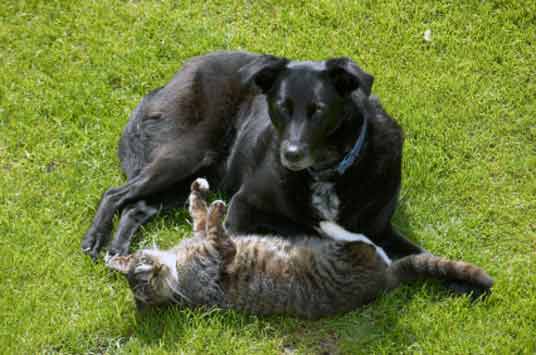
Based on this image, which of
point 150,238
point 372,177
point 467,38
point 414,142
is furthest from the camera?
point 467,38

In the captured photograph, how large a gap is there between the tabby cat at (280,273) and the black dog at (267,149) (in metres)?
0.25

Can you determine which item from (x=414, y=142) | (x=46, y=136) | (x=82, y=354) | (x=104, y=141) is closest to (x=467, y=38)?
(x=414, y=142)

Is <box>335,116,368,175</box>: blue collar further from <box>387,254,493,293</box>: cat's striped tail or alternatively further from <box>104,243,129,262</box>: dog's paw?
<box>104,243,129,262</box>: dog's paw

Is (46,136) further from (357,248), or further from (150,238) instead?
(357,248)

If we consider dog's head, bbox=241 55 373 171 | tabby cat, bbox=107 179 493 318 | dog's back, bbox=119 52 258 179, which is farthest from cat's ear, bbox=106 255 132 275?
dog's head, bbox=241 55 373 171

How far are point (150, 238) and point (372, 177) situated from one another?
161 centimetres

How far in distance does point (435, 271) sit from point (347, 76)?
4.19ft

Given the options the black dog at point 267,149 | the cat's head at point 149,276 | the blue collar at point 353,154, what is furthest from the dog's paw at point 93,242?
the blue collar at point 353,154

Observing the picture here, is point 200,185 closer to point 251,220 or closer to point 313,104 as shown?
point 251,220

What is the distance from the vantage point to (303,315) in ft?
14.2

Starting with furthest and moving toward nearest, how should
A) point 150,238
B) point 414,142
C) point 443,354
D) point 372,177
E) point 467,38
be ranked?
point 467,38, point 414,142, point 150,238, point 372,177, point 443,354

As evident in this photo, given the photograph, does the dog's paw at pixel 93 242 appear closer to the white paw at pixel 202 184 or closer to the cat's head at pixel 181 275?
the cat's head at pixel 181 275

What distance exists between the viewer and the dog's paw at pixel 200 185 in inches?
192

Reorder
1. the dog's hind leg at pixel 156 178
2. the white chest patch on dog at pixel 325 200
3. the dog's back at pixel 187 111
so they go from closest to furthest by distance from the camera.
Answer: the white chest patch on dog at pixel 325 200
the dog's hind leg at pixel 156 178
the dog's back at pixel 187 111
